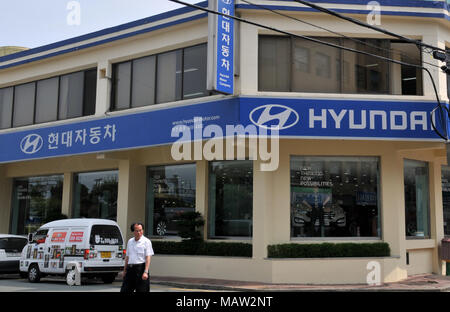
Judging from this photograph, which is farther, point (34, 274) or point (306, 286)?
point (34, 274)

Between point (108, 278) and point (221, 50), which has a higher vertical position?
point (221, 50)

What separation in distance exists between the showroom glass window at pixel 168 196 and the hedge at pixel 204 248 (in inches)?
28.8

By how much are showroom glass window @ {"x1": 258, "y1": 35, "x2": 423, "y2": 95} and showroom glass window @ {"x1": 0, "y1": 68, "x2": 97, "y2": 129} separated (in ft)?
25.3

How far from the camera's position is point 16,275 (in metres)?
19.9

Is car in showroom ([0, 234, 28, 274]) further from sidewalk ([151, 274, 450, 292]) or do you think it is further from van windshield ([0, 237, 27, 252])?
sidewalk ([151, 274, 450, 292])

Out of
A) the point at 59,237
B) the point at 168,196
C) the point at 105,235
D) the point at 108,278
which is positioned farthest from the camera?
the point at 168,196

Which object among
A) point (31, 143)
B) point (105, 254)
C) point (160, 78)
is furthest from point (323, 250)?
point (31, 143)

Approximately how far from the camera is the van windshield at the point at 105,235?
1627cm

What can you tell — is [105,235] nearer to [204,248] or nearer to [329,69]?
[204,248]

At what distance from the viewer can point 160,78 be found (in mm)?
19297

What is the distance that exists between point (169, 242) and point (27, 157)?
24.5 ft

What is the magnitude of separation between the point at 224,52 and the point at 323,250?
6568 mm

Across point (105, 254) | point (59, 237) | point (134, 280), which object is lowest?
point (134, 280)

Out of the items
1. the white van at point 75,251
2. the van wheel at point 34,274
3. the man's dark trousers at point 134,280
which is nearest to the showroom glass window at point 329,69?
the white van at point 75,251
